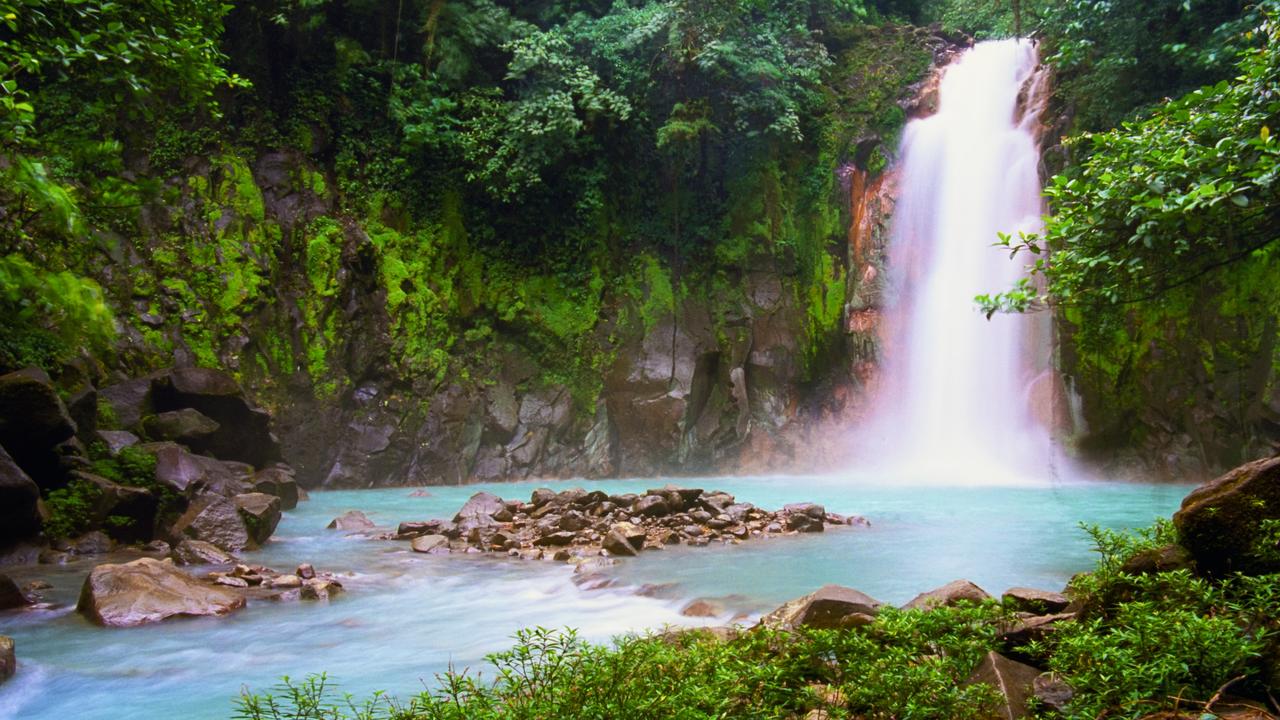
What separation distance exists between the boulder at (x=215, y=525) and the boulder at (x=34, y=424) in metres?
1.26

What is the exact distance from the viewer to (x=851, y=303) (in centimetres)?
1875

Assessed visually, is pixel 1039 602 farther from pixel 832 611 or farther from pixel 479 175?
pixel 479 175

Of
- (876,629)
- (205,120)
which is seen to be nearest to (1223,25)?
(876,629)

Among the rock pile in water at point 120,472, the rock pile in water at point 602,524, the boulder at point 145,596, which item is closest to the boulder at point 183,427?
the rock pile in water at point 120,472

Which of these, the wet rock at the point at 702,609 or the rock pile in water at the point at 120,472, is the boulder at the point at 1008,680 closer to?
the wet rock at the point at 702,609

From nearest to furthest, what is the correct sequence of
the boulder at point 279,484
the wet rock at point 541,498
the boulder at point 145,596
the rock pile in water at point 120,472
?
the boulder at point 145,596 < the rock pile in water at point 120,472 < the wet rock at point 541,498 < the boulder at point 279,484

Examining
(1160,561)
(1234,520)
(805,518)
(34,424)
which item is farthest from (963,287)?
(34,424)

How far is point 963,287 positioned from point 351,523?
13.8m

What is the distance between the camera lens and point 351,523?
33.7ft

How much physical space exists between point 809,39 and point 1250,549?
1850 centimetres

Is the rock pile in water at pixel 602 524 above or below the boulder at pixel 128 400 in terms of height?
below

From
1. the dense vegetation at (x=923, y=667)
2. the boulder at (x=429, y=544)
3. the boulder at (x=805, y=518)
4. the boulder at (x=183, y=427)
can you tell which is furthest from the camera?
the boulder at (x=183, y=427)

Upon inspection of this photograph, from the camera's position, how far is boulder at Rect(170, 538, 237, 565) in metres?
7.61

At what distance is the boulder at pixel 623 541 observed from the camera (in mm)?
8367
